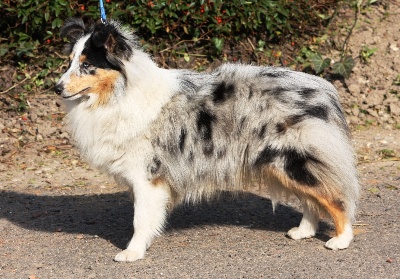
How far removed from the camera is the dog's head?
236 inches

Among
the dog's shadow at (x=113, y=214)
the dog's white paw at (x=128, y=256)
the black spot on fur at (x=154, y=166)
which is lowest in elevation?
the dog's shadow at (x=113, y=214)

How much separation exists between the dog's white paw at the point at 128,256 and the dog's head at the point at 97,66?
48.4 inches

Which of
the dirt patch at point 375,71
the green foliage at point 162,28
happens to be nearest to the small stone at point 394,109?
the dirt patch at point 375,71

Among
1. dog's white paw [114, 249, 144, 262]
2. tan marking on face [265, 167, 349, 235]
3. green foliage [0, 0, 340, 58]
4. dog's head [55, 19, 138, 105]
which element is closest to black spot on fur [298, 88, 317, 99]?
tan marking on face [265, 167, 349, 235]

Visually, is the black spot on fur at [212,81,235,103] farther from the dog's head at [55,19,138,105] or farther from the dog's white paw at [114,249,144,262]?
the dog's white paw at [114,249,144,262]

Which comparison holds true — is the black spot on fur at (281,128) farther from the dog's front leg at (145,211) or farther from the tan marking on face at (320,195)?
the dog's front leg at (145,211)

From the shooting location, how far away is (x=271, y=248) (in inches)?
247

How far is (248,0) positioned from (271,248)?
479cm

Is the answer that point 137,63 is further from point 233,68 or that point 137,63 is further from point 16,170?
point 16,170

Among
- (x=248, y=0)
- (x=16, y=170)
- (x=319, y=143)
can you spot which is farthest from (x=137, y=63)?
(x=248, y=0)

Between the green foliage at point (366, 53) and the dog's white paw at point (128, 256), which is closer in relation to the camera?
the dog's white paw at point (128, 256)

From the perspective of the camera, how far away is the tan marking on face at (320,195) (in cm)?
604

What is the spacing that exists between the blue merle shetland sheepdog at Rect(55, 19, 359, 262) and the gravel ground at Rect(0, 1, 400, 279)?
0.34 meters

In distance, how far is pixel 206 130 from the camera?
6203 millimetres
